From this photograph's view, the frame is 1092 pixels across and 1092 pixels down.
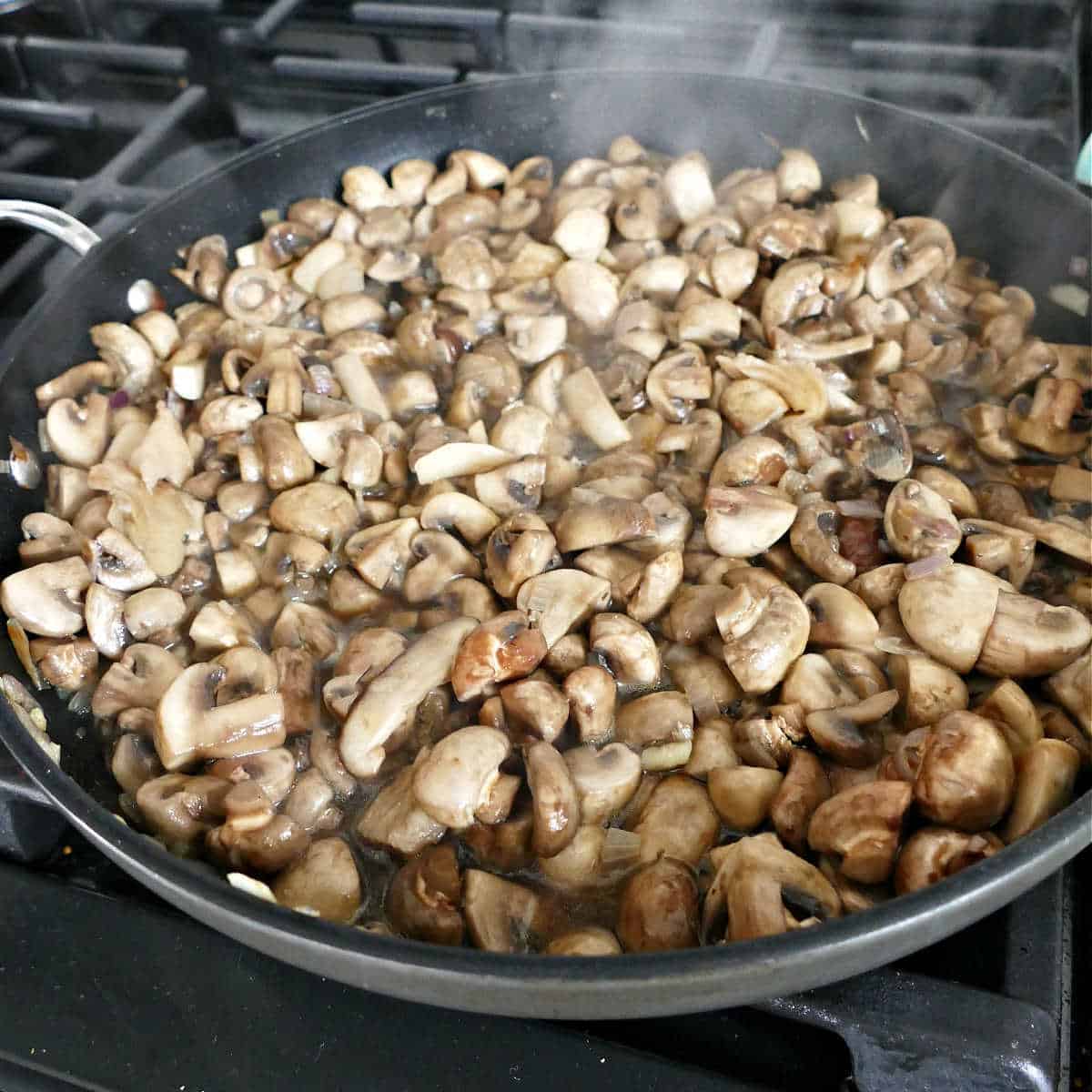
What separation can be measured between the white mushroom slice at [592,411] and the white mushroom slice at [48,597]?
597mm

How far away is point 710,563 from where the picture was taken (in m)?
1.14

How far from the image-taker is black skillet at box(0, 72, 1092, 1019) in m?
0.69

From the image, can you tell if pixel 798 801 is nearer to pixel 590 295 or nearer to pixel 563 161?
pixel 590 295

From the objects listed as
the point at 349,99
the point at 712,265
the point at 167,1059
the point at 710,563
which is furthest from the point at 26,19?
the point at 167,1059

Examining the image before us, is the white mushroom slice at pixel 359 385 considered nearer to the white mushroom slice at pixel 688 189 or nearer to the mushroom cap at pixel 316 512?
the mushroom cap at pixel 316 512

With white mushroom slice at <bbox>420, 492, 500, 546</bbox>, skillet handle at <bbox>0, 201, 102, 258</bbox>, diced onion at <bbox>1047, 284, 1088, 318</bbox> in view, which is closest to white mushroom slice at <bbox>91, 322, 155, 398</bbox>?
skillet handle at <bbox>0, 201, 102, 258</bbox>

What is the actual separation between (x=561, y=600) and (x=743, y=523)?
22 cm

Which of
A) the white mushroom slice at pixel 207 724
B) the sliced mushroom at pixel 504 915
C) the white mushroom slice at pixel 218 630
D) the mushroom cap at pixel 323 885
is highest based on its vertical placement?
the white mushroom slice at pixel 218 630

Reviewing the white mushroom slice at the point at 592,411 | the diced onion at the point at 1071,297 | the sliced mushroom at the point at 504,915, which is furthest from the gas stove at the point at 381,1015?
the white mushroom slice at the point at 592,411

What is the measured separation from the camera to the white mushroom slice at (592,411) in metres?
1.29

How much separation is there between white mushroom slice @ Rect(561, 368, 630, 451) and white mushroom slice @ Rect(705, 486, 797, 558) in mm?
196

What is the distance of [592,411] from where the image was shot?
1.30 m

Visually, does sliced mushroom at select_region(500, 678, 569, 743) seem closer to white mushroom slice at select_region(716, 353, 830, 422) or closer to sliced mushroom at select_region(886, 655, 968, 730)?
sliced mushroom at select_region(886, 655, 968, 730)

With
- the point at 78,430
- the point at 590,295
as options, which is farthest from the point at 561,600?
the point at 78,430
